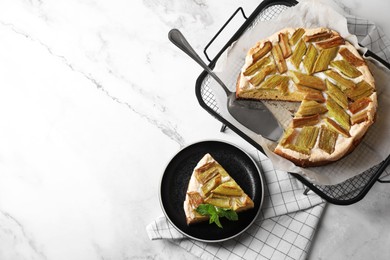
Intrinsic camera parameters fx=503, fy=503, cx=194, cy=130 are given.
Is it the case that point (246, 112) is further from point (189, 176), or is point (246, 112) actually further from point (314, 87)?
point (189, 176)

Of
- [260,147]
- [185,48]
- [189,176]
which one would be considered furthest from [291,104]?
[189,176]

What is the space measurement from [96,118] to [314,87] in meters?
1.27

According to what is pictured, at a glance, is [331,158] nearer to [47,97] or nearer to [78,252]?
[78,252]

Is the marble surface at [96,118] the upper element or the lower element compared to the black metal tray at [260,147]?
lower

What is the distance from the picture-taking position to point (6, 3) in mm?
3094

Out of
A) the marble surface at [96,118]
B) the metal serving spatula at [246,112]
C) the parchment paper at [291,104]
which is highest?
the parchment paper at [291,104]

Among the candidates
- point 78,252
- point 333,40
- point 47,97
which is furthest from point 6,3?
point 333,40

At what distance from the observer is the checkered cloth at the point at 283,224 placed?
8.52ft

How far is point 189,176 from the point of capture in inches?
106

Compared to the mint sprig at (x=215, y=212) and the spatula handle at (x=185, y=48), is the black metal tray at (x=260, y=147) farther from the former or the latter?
the mint sprig at (x=215, y=212)

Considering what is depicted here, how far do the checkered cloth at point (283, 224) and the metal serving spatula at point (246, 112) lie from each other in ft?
1.32

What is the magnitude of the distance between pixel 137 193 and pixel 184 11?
3.58 ft

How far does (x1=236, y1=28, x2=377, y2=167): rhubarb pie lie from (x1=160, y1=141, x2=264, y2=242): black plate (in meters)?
0.40

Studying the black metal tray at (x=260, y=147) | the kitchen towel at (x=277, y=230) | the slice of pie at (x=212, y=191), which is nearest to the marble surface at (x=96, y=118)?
the kitchen towel at (x=277, y=230)
